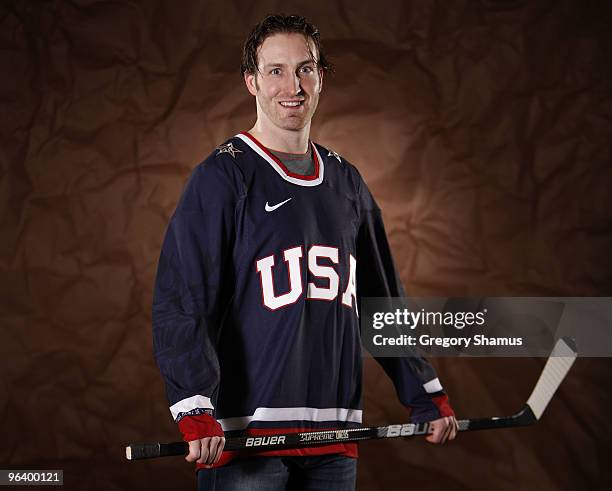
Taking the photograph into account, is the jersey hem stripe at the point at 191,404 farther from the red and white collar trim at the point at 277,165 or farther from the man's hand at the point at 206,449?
the red and white collar trim at the point at 277,165

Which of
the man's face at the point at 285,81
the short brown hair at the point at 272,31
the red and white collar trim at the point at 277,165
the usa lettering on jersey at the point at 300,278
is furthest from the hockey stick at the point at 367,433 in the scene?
the short brown hair at the point at 272,31

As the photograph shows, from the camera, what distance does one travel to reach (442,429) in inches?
62.4

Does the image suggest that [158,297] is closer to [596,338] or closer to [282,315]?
[282,315]

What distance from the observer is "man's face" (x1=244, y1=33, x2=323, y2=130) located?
148 centimetres

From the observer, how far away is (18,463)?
2.33 meters

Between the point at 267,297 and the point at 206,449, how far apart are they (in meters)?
0.27

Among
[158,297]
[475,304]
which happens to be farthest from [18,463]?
[475,304]

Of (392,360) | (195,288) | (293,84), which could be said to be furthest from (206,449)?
(293,84)

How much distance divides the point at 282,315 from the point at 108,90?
4.26ft

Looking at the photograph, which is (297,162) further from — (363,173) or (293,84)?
(363,173)

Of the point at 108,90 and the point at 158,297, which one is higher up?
the point at 108,90

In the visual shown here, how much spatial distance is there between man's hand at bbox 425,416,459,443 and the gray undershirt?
529 mm

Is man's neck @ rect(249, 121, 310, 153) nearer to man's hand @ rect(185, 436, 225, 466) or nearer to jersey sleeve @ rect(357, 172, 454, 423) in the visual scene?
jersey sleeve @ rect(357, 172, 454, 423)

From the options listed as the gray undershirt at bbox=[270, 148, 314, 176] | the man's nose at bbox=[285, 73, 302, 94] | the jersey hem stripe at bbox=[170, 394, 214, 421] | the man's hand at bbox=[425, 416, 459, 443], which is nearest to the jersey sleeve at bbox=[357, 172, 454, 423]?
the man's hand at bbox=[425, 416, 459, 443]
